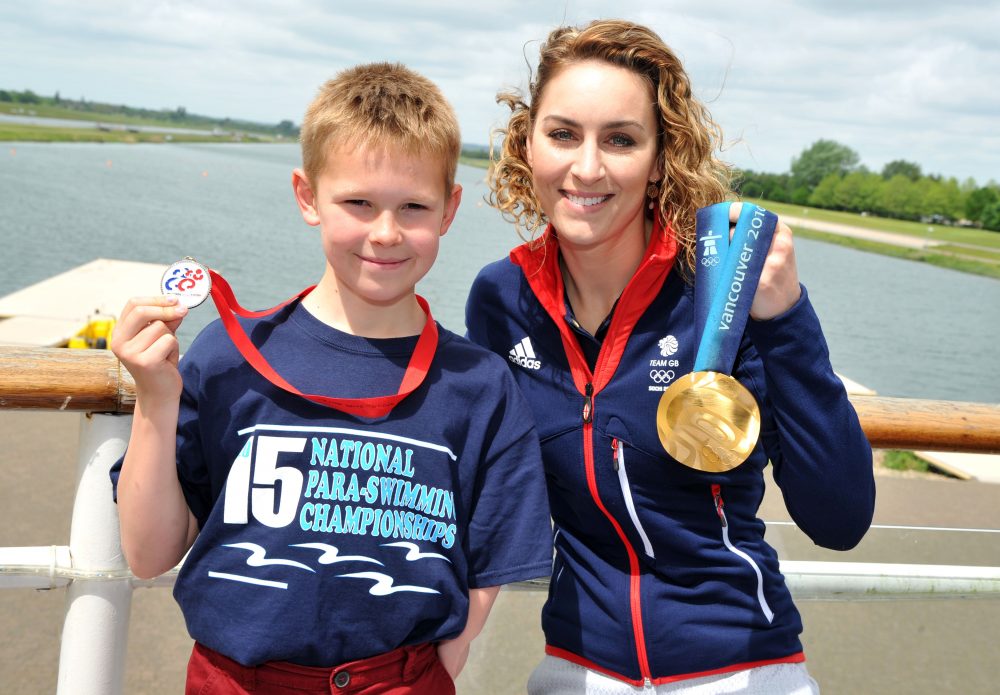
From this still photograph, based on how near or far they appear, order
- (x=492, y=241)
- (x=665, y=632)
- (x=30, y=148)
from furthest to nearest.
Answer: (x=30, y=148), (x=492, y=241), (x=665, y=632)

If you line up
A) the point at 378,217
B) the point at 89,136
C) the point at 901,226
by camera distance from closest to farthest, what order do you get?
1. the point at 378,217
2. the point at 901,226
3. the point at 89,136

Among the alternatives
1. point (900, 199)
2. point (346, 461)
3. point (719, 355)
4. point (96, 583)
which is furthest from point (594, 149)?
point (900, 199)

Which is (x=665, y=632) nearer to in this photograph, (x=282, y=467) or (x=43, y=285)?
(x=282, y=467)

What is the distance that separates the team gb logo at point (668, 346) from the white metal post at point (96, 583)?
3.62 ft

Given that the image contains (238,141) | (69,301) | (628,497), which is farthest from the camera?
(238,141)

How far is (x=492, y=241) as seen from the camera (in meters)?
35.1

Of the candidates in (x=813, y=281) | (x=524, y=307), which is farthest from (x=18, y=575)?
(x=813, y=281)

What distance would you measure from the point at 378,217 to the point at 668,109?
2.57 ft

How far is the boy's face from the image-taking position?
1569 millimetres

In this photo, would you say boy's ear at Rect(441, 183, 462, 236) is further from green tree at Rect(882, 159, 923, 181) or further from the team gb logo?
green tree at Rect(882, 159, 923, 181)

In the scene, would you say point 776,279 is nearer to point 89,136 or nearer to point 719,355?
point 719,355

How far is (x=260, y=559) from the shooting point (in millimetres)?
1470

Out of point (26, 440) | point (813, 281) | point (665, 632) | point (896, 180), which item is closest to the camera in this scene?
point (665, 632)

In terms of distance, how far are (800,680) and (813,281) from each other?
32.9m
